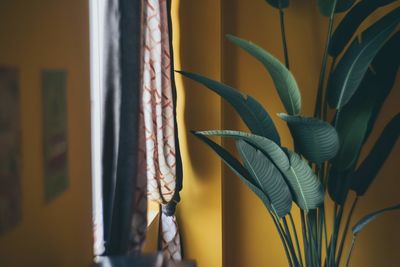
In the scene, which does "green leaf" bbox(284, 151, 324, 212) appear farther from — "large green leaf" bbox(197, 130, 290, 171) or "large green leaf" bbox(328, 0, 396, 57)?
"large green leaf" bbox(328, 0, 396, 57)

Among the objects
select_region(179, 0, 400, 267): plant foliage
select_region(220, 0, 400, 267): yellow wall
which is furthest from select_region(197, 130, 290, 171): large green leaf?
select_region(220, 0, 400, 267): yellow wall

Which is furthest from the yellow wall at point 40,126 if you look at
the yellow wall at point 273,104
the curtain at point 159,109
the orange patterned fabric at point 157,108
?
the yellow wall at point 273,104

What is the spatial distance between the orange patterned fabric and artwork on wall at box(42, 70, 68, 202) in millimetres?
522

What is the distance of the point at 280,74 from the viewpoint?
210 cm

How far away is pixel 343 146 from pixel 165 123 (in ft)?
2.27

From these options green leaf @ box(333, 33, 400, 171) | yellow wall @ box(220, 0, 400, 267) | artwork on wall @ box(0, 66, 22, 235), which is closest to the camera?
artwork on wall @ box(0, 66, 22, 235)

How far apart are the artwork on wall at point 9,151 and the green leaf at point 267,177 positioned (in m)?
1.00

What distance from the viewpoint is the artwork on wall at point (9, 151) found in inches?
41.4

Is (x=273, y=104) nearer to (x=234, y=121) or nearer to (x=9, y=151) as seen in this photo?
(x=234, y=121)

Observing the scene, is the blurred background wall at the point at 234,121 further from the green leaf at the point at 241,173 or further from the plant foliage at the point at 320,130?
the green leaf at the point at 241,173

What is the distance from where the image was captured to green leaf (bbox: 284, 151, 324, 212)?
196cm

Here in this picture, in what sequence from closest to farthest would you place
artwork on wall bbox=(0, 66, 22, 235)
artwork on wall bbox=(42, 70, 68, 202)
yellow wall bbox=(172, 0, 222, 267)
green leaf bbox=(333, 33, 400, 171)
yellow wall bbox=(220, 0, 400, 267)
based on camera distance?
artwork on wall bbox=(0, 66, 22, 235) → artwork on wall bbox=(42, 70, 68, 202) → green leaf bbox=(333, 33, 400, 171) → yellow wall bbox=(172, 0, 222, 267) → yellow wall bbox=(220, 0, 400, 267)

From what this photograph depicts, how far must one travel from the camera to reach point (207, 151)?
9.01 feet

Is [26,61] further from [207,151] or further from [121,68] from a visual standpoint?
[207,151]
